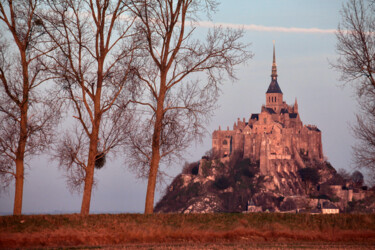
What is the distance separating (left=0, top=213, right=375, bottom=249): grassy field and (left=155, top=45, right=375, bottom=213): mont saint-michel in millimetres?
146743

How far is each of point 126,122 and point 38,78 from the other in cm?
395

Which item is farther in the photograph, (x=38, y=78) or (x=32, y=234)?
(x=38, y=78)

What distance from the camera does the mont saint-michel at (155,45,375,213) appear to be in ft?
555

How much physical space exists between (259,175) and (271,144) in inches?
443

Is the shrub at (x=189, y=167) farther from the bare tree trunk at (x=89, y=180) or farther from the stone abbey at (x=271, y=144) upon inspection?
the bare tree trunk at (x=89, y=180)

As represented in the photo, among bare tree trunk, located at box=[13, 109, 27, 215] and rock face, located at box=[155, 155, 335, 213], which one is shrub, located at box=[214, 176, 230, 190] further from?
bare tree trunk, located at box=[13, 109, 27, 215]

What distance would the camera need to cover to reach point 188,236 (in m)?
17.5

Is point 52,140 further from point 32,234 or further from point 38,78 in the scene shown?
point 32,234

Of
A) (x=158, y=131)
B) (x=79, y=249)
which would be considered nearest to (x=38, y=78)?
(x=158, y=131)

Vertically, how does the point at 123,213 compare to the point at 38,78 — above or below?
below

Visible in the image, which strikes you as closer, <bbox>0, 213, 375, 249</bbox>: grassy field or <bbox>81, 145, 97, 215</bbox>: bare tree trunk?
<bbox>0, 213, 375, 249</bbox>: grassy field

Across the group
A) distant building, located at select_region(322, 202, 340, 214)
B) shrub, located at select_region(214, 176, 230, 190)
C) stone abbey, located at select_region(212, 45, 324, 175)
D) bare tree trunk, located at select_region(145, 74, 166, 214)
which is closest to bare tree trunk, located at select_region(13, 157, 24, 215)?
bare tree trunk, located at select_region(145, 74, 166, 214)

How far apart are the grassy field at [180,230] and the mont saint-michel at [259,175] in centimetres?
14674

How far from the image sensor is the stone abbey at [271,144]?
17275cm
